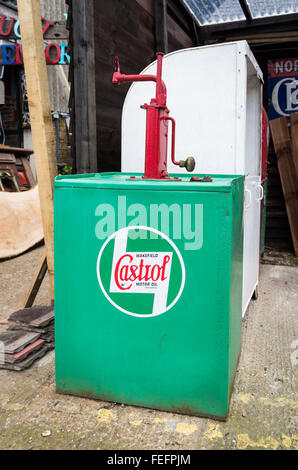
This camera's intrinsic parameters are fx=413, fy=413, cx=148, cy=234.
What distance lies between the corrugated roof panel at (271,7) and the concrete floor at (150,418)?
14.8ft

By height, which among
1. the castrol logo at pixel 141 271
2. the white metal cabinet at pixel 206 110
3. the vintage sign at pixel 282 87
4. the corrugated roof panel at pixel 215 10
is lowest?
the castrol logo at pixel 141 271

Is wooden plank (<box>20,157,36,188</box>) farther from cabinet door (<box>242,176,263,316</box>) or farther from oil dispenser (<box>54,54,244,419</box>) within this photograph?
oil dispenser (<box>54,54,244,419</box>)

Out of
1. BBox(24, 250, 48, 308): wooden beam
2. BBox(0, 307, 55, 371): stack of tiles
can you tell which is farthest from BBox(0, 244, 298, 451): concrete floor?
BBox(24, 250, 48, 308): wooden beam

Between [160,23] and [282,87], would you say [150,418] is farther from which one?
[282,87]

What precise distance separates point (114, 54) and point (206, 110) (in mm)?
1384

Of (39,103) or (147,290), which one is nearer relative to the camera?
(147,290)

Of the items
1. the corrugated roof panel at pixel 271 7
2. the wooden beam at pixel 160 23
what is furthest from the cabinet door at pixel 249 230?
the corrugated roof panel at pixel 271 7

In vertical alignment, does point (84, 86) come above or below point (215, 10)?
below

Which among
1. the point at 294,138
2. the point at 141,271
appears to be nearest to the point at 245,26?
the point at 294,138

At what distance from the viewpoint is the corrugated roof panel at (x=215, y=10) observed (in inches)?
213

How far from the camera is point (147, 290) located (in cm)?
193

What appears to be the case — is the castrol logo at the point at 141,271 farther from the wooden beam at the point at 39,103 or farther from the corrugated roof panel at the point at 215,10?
the corrugated roof panel at the point at 215,10

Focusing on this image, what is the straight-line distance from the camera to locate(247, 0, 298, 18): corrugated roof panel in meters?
5.23

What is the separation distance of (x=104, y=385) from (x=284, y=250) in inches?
173
